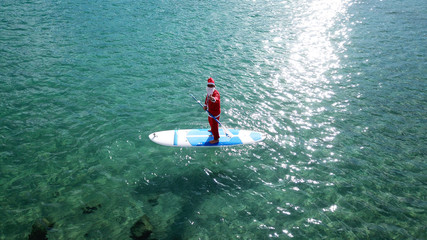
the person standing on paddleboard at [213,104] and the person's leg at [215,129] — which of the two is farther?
the person's leg at [215,129]

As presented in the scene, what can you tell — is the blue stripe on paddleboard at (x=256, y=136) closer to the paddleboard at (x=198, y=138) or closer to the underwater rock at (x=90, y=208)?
the paddleboard at (x=198, y=138)

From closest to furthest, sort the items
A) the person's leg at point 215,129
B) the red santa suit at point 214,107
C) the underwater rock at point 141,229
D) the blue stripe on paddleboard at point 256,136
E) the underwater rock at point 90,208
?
1. the underwater rock at point 141,229
2. the underwater rock at point 90,208
3. the red santa suit at point 214,107
4. the person's leg at point 215,129
5. the blue stripe on paddleboard at point 256,136

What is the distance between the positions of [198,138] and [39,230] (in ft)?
24.9

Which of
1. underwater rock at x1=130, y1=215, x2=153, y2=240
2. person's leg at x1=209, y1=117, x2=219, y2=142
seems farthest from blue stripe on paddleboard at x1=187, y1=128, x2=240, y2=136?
underwater rock at x1=130, y1=215, x2=153, y2=240

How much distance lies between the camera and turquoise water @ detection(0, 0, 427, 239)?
10.3 m

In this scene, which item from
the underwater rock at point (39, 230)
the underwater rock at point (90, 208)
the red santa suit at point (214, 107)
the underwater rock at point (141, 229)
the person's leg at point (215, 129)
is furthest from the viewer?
the person's leg at point (215, 129)

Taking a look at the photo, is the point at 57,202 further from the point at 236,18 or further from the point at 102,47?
the point at 236,18

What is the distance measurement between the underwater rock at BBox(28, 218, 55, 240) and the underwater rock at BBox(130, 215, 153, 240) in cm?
297

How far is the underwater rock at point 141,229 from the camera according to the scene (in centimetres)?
951

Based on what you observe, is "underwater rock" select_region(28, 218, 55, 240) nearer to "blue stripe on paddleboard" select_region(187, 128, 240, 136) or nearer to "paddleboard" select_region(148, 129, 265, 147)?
"paddleboard" select_region(148, 129, 265, 147)

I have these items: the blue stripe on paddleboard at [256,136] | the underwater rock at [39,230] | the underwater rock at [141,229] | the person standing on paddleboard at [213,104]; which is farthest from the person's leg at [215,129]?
the underwater rock at [39,230]

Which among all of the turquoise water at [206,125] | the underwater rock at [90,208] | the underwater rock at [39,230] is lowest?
the underwater rock at [39,230]

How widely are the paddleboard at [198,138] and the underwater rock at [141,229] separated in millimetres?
4272

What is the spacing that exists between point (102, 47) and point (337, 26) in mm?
26679
